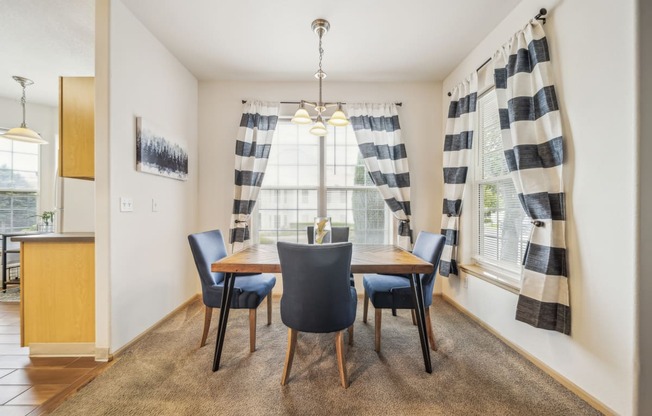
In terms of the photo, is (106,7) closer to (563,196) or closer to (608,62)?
(608,62)

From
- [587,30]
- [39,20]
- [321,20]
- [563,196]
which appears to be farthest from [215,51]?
[563,196]

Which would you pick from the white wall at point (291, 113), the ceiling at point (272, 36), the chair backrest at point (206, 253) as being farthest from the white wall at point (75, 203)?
the chair backrest at point (206, 253)

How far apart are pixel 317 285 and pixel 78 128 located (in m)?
2.25

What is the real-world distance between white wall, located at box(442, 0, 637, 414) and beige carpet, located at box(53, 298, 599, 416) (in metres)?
0.26

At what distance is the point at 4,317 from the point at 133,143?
2.39 meters

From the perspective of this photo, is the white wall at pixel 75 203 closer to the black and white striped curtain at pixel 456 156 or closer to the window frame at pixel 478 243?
the black and white striped curtain at pixel 456 156

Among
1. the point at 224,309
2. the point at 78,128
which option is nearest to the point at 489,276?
the point at 224,309

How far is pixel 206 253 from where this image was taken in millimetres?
2137

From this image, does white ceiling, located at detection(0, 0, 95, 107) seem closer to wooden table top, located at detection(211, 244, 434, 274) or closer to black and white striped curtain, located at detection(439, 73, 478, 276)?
wooden table top, located at detection(211, 244, 434, 274)

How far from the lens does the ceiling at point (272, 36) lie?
216cm

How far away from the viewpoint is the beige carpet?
1521 mm

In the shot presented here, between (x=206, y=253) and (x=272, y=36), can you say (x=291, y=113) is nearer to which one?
(x=272, y=36)

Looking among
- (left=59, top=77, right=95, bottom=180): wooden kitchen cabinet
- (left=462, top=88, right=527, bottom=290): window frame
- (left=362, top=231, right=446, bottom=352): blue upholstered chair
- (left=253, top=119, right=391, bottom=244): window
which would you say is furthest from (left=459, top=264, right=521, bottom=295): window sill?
(left=59, top=77, right=95, bottom=180): wooden kitchen cabinet

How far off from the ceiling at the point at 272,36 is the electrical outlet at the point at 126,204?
1.53 meters
